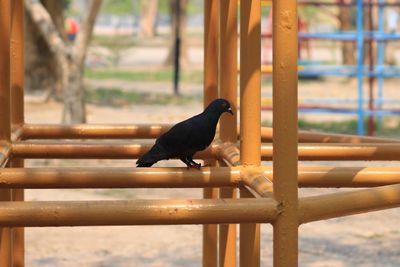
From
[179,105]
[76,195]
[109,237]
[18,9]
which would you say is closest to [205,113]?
[18,9]

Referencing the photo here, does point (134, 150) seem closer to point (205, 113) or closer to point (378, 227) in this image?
point (205, 113)

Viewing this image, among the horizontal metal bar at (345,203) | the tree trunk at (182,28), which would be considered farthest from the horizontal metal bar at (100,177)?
the tree trunk at (182,28)

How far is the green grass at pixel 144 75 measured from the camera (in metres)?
26.0

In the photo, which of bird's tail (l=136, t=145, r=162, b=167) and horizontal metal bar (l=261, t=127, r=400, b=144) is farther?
horizontal metal bar (l=261, t=127, r=400, b=144)

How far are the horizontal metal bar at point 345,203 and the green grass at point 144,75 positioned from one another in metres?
22.1

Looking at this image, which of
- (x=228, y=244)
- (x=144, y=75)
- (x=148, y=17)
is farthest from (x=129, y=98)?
(x=148, y=17)

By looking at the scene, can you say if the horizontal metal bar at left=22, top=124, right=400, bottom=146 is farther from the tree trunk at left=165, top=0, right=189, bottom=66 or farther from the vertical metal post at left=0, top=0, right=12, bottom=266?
the tree trunk at left=165, top=0, right=189, bottom=66

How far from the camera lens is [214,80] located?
502 centimetres

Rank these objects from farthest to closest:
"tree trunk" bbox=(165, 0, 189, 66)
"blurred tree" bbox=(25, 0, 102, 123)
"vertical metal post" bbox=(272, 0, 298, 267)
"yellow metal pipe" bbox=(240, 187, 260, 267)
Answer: "tree trunk" bbox=(165, 0, 189, 66) < "blurred tree" bbox=(25, 0, 102, 123) < "yellow metal pipe" bbox=(240, 187, 260, 267) < "vertical metal post" bbox=(272, 0, 298, 267)

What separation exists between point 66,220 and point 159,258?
13.9 feet

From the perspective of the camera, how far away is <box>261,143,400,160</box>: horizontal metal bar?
397cm

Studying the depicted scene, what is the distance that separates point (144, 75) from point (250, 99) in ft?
78.3

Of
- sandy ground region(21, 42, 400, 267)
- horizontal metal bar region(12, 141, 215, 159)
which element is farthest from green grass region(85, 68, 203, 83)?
horizontal metal bar region(12, 141, 215, 159)

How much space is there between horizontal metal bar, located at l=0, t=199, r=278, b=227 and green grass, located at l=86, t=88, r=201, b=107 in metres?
15.5
